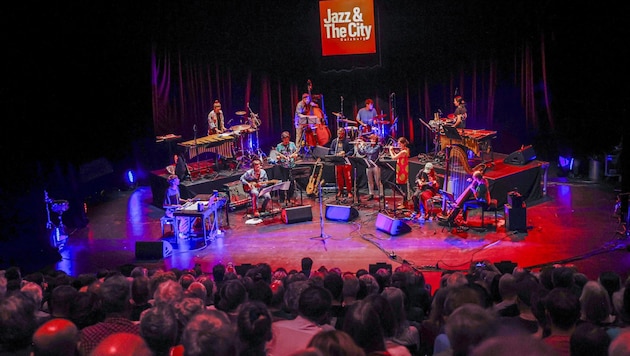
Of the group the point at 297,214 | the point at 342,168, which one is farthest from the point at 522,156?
the point at 297,214

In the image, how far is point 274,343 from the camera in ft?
17.1

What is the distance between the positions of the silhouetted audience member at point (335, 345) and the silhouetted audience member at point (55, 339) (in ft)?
6.24

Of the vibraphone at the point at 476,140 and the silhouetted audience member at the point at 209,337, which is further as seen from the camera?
the vibraphone at the point at 476,140

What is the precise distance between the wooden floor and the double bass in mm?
3631

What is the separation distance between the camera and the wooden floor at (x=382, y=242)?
11.9 m

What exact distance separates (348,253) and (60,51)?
703 cm

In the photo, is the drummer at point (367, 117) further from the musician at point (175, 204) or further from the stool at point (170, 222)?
the stool at point (170, 222)

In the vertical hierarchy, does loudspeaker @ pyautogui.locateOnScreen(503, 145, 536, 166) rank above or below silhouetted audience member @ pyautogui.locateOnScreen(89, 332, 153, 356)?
below

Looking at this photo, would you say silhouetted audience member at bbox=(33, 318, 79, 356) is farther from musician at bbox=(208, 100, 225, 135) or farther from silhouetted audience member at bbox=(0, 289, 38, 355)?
musician at bbox=(208, 100, 225, 135)

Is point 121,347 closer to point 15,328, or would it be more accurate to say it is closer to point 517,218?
point 15,328

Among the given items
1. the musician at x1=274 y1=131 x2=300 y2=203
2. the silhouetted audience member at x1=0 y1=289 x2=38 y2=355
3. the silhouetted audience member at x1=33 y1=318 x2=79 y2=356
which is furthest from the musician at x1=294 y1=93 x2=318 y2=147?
the silhouetted audience member at x1=33 y1=318 x2=79 y2=356

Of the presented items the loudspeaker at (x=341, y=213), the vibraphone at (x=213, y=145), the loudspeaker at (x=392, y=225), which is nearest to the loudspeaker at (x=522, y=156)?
the loudspeaker at (x=392, y=225)

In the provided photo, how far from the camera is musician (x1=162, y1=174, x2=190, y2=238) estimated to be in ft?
46.0

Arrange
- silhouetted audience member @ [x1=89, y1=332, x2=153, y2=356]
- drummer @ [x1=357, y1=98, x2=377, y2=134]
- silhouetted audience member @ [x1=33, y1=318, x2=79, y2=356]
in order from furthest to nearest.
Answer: drummer @ [x1=357, y1=98, x2=377, y2=134]
silhouetted audience member @ [x1=33, y1=318, x2=79, y2=356]
silhouetted audience member @ [x1=89, y1=332, x2=153, y2=356]
